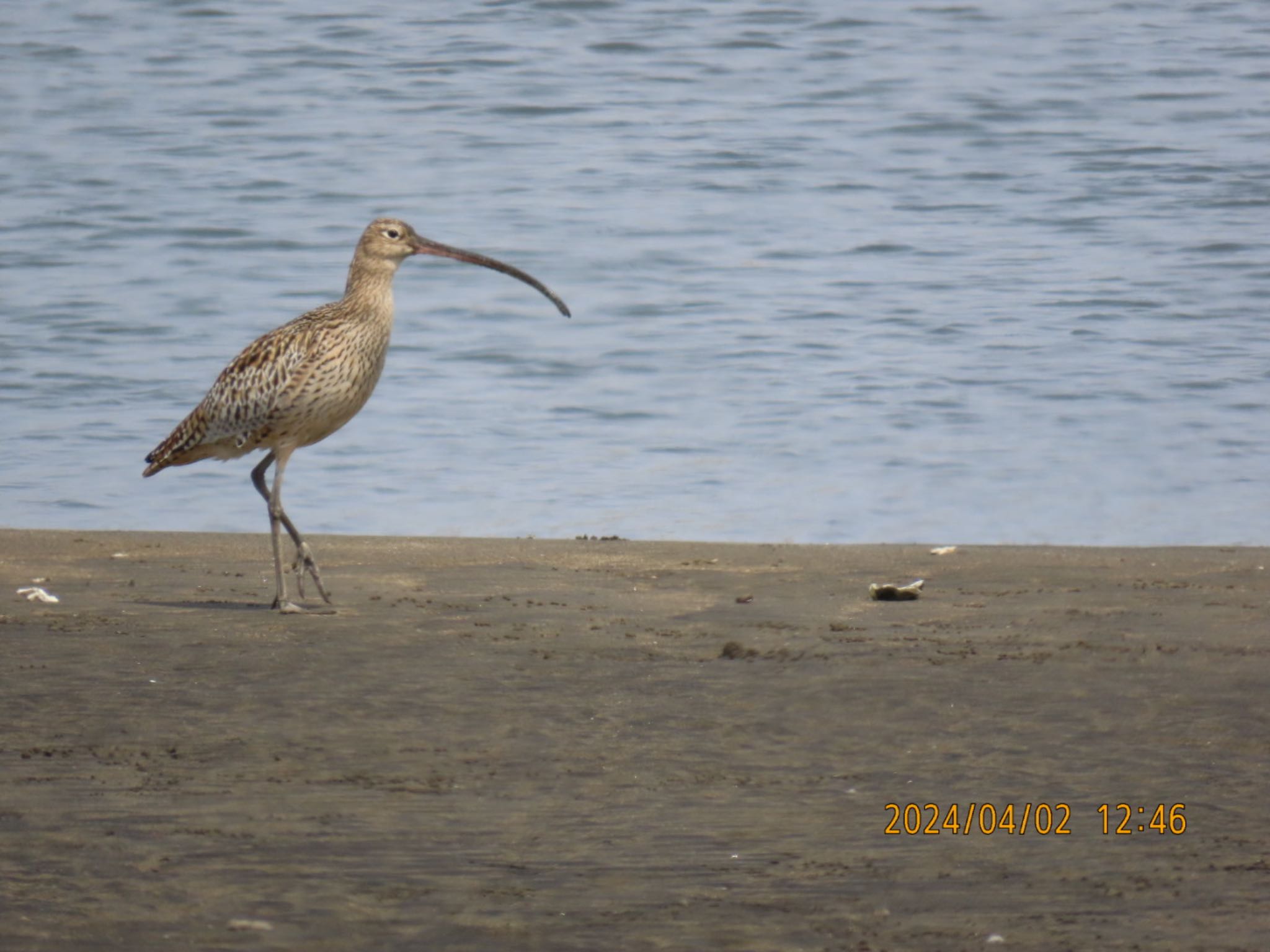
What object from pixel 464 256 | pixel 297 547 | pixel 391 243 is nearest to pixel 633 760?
pixel 297 547

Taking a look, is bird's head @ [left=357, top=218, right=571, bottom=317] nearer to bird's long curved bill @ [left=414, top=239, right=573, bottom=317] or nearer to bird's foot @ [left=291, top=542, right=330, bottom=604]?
bird's long curved bill @ [left=414, top=239, right=573, bottom=317]

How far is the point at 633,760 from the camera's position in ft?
17.2

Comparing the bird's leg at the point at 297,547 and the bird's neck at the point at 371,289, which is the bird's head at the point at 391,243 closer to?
the bird's neck at the point at 371,289

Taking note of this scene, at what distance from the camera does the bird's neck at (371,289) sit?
7.61 metres

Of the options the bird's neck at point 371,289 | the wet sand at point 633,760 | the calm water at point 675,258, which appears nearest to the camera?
the wet sand at point 633,760

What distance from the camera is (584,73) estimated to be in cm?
2319

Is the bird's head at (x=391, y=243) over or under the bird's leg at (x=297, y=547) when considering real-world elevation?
over

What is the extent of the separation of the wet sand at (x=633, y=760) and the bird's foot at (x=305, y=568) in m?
0.09

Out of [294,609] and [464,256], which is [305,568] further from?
[464,256]

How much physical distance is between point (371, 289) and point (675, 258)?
851cm

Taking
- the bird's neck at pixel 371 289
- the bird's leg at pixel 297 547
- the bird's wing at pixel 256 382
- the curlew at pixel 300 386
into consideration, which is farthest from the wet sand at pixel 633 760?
the bird's neck at pixel 371 289

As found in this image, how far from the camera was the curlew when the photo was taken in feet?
24.0
